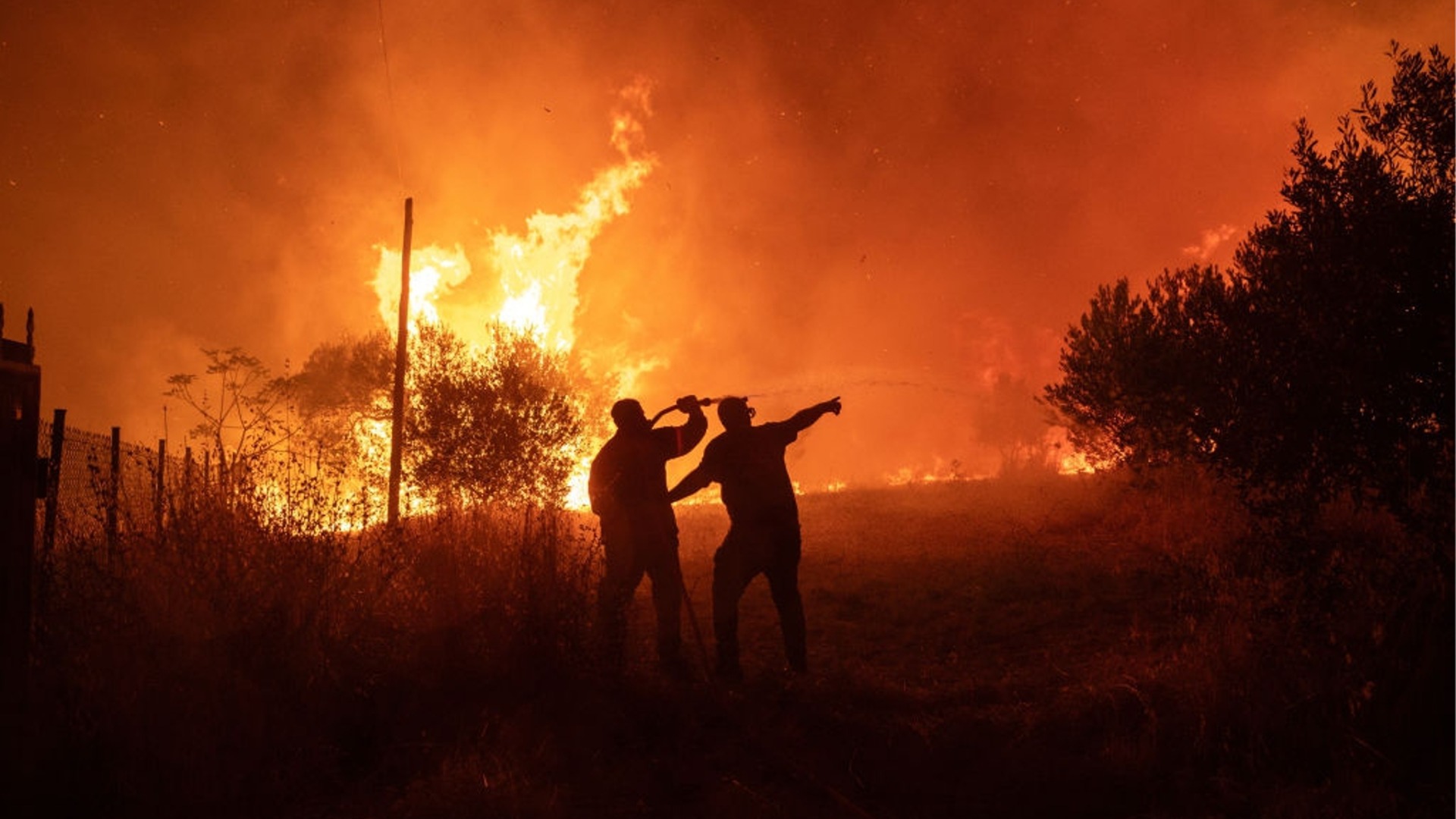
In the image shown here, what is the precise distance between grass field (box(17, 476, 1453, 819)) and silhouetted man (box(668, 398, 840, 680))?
1.34 feet

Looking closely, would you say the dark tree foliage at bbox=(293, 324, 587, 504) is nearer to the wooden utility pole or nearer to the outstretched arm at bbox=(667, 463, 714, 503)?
the wooden utility pole

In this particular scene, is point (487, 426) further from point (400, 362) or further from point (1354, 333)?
point (1354, 333)

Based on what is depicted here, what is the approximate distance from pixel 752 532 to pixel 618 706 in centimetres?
195

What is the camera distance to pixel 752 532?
704cm

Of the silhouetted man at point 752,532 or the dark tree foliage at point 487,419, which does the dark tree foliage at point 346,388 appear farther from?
the silhouetted man at point 752,532

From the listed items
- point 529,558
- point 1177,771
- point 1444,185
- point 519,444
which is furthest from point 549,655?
point 519,444

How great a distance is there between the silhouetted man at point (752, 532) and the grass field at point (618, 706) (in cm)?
41

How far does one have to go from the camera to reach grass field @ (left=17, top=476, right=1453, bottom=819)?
4.34 meters

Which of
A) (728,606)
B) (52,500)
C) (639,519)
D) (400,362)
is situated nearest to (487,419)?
(400,362)

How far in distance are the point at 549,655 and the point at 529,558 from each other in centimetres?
73

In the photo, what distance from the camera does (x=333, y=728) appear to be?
5000mm

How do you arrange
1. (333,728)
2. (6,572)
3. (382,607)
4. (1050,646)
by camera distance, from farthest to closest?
1. (1050,646)
2. (382,607)
3. (333,728)
4. (6,572)

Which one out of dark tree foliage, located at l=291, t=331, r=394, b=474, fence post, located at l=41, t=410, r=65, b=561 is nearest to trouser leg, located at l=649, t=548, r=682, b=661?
fence post, located at l=41, t=410, r=65, b=561

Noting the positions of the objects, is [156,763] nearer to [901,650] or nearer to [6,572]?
[6,572]
